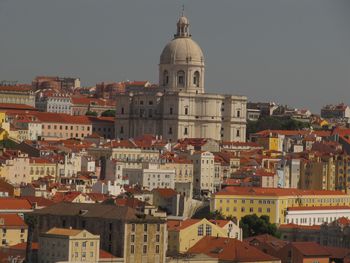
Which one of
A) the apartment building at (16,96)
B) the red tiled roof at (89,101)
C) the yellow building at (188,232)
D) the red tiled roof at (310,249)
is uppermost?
the red tiled roof at (89,101)

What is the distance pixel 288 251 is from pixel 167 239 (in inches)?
99.9

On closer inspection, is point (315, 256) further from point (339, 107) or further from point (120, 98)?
point (339, 107)

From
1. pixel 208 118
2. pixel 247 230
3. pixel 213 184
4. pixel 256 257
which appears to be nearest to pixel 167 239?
pixel 256 257

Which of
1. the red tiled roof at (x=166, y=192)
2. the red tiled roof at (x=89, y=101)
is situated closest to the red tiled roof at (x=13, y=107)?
the red tiled roof at (x=89, y=101)

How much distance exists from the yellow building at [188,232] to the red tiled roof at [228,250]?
0.35 meters

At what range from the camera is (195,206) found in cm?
4459

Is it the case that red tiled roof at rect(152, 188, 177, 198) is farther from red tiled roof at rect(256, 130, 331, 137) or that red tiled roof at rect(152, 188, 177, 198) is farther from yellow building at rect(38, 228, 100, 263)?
red tiled roof at rect(256, 130, 331, 137)

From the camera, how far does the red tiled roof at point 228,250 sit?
3438 centimetres

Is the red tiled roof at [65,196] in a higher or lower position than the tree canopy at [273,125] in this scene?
lower

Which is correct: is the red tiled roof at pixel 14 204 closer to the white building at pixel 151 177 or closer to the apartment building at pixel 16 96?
the white building at pixel 151 177

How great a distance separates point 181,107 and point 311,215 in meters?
18.7

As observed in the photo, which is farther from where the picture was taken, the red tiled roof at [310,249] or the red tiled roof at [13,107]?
the red tiled roof at [13,107]

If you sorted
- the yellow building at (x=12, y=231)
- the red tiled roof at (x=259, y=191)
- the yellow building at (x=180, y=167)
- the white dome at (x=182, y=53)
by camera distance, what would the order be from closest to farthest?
the yellow building at (x=12, y=231), the red tiled roof at (x=259, y=191), the yellow building at (x=180, y=167), the white dome at (x=182, y=53)

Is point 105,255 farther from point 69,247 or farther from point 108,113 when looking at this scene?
point 108,113
